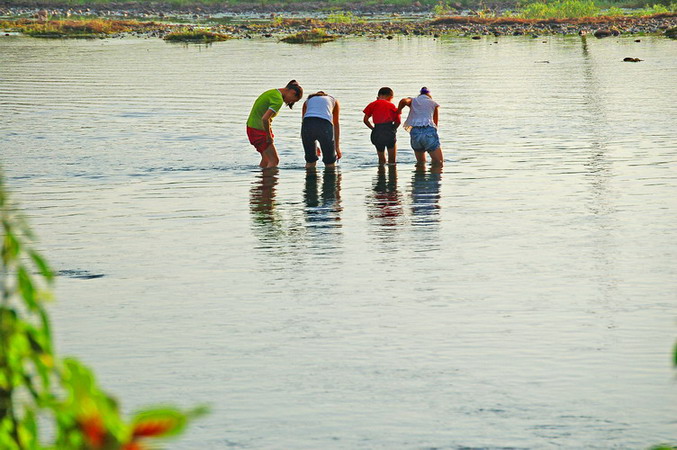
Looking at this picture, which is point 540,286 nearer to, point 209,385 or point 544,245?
point 544,245

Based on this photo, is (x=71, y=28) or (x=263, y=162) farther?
(x=71, y=28)

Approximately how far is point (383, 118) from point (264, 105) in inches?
71.2

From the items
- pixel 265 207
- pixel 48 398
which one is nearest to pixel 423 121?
pixel 265 207

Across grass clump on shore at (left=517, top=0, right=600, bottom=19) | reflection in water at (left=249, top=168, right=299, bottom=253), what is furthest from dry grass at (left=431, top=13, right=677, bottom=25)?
reflection in water at (left=249, top=168, right=299, bottom=253)

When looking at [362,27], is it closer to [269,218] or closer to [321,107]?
[321,107]

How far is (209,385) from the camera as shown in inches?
259

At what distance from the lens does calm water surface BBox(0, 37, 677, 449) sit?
6.19 meters

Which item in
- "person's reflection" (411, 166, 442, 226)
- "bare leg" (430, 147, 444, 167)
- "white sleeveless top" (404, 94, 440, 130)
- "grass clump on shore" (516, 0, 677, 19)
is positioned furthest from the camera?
"grass clump on shore" (516, 0, 677, 19)

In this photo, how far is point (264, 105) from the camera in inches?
609

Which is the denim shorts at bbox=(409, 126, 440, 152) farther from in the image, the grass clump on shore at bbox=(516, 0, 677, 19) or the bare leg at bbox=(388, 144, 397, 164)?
the grass clump on shore at bbox=(516, 0, 677, 19)

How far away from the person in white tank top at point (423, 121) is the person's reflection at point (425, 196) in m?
0.37

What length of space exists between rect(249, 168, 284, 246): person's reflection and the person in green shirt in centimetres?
27

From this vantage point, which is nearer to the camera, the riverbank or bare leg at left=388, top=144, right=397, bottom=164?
bare leg at left=388, top=144, right=397, bottom=164

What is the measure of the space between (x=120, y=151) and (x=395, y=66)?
73.5 ft
